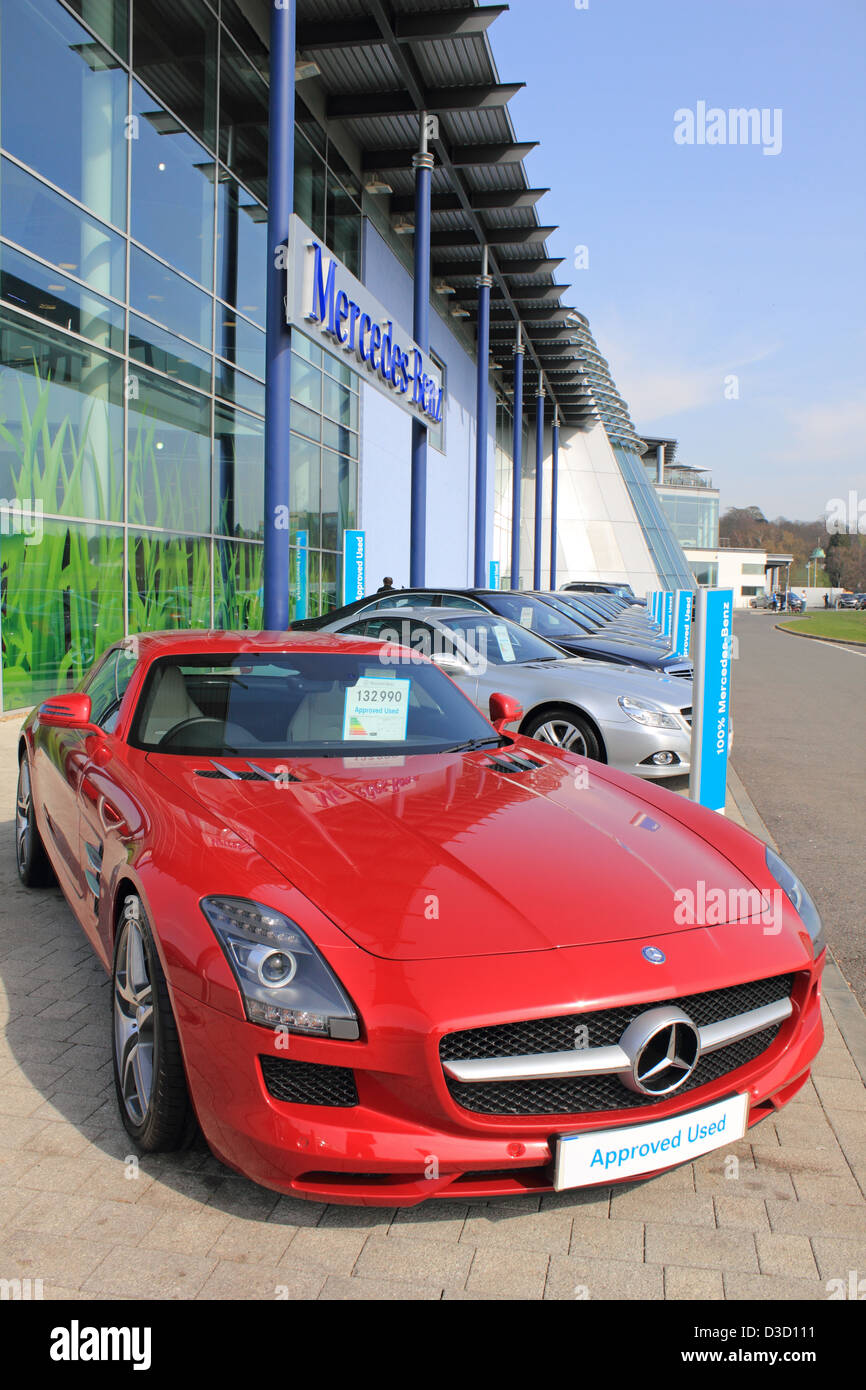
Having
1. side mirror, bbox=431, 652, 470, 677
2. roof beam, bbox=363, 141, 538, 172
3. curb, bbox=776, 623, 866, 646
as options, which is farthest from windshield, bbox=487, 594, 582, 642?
curb, bbox=776, 623, 866, 646

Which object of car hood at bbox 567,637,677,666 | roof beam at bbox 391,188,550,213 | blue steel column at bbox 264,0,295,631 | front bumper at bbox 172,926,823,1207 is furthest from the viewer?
roof beam at bbox 391,188,550,213

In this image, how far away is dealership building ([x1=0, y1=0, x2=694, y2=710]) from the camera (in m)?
10.8

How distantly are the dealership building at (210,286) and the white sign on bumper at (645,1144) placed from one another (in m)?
8.66

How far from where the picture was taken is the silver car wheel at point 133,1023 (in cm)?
269

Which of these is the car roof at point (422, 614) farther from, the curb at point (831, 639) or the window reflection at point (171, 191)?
the curb at point (831, 639)

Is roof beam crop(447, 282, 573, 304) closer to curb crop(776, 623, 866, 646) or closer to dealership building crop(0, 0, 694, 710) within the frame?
dealership building crop(0, 0, 694, 710)

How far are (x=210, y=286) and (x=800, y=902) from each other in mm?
14253

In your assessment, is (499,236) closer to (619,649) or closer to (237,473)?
(237,473)

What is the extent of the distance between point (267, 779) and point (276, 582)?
7.40 m

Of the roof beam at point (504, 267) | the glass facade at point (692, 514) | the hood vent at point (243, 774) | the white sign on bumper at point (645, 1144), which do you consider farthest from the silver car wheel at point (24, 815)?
the glass facade at point (692, 514)

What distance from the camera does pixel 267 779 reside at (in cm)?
330

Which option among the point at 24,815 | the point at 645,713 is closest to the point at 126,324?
the point at 645,713

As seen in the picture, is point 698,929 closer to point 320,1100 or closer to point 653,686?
point 320,1100

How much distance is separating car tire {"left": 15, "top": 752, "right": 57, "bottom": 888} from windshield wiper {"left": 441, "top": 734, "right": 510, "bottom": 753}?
7.06 feet
